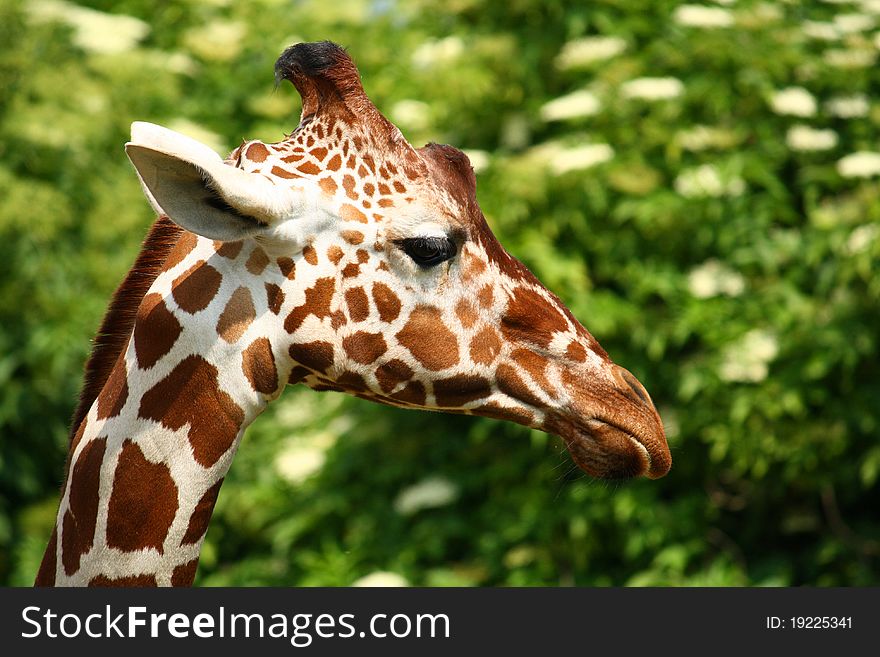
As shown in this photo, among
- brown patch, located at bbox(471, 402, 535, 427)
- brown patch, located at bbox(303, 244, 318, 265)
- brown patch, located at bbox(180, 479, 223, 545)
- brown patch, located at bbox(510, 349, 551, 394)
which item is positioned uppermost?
brown patch, located at bbox(303, 244, 318, 265)

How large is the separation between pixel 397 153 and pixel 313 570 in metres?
4.41

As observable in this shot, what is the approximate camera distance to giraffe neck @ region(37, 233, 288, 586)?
7.19ft

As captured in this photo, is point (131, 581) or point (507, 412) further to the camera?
point (507, 412)

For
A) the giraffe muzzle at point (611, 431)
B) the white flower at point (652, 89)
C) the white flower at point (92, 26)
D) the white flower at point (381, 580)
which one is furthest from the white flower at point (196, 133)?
the giraffe muzzle at point (611, 431)

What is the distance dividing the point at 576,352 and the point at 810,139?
13.9ft

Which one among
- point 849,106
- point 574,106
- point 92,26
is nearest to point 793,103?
point 849,106

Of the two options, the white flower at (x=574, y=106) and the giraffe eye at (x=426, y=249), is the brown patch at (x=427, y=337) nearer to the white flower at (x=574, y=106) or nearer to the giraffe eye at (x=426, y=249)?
the giraffe eye at (x=426, y=249)

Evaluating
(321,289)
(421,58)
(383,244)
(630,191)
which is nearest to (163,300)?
(321,289)

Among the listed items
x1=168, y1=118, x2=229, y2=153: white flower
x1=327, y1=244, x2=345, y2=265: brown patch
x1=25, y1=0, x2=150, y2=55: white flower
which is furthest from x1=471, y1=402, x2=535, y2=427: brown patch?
x1=25, y1=0, x2=150, y2=55: white flower

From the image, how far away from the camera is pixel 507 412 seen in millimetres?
2342

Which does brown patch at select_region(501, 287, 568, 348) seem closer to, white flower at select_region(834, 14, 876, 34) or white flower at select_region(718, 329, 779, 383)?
white flower at select_region(718, 329, 779, 383)

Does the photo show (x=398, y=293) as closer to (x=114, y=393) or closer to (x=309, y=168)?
(x=309, y=168)

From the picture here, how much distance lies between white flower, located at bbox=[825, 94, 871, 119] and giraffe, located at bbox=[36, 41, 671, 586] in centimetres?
440

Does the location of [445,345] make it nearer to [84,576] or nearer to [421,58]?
[84,576]
